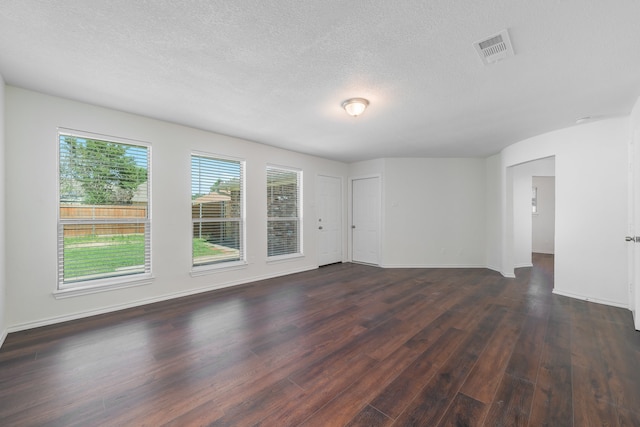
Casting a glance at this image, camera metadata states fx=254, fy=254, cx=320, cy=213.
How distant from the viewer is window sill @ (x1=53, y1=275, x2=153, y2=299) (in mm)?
2906

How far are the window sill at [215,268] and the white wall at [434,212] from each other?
3242 millimetres

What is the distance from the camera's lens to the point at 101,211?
3.19m

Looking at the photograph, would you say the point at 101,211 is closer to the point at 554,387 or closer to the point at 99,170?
the point at 99,170

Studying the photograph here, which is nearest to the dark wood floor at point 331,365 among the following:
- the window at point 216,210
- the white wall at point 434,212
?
the window at point 216,210

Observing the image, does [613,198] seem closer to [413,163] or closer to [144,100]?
[413,163]

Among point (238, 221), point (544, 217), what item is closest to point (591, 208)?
point (544, 217)

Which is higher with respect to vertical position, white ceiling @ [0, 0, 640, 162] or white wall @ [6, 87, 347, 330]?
white ceiling @ [0, 0, 640, 162]

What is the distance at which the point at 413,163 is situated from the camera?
235 inches

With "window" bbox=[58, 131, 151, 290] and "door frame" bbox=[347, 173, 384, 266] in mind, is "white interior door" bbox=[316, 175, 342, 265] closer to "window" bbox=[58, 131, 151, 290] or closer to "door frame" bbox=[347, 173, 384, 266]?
"door frame" bbox=[347, 173, 384, 266]

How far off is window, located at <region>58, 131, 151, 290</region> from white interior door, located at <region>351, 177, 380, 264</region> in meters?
4.47

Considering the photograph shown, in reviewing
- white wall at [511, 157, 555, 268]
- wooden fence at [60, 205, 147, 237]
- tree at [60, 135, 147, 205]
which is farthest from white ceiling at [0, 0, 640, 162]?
white wall at [511, 157, 555, 268]

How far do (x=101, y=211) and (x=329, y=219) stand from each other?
4.26 m

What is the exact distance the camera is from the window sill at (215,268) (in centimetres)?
395

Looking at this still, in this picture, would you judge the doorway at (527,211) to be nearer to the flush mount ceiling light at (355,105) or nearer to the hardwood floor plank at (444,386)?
the hardwood floor plank at (444,386)
